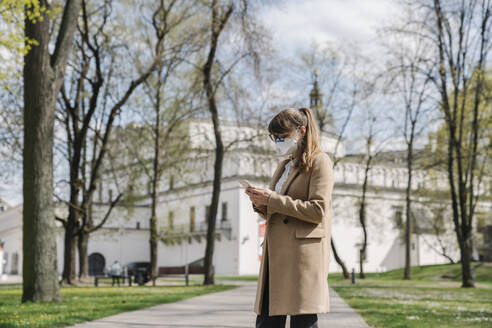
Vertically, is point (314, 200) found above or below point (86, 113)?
below

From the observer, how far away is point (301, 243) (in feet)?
12.8

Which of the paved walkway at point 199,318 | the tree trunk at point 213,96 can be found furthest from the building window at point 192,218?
the paved walkway at point 199,318

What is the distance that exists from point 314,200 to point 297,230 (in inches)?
8.8

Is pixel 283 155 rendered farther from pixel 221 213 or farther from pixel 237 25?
pixel 221 213

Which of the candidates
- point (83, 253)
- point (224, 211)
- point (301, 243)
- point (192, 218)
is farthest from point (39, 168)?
point (192, 218)

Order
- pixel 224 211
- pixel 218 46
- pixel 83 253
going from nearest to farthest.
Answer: pixel 218 46
pixel 83 253
pixel 224 211

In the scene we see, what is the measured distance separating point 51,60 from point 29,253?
4252 mm

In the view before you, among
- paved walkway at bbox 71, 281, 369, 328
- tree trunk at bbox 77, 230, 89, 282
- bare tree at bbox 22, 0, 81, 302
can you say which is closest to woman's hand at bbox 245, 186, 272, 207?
paved walkway at bbox 71, 281, 369, 328

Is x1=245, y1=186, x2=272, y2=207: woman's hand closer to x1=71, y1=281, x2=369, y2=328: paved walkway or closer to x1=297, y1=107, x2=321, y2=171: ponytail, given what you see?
x1=297, y1=107, x2=321, y2=171: ponytail

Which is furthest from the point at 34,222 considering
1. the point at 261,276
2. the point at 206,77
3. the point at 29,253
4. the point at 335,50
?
the point at 335,50

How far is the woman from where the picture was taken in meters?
3.83

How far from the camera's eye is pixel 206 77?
941 inches

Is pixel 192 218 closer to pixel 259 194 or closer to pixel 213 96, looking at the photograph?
pixel 213 96

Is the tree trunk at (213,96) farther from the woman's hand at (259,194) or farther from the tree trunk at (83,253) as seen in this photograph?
the woman's hand at (259,194)
